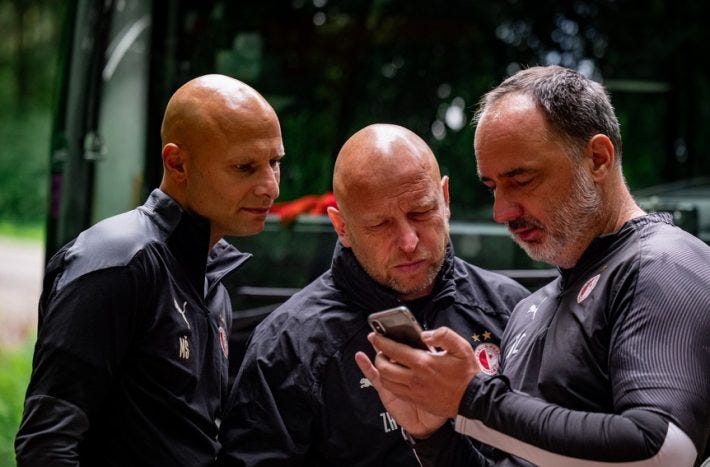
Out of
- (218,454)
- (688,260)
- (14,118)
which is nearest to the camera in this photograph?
Answer: (688,260)

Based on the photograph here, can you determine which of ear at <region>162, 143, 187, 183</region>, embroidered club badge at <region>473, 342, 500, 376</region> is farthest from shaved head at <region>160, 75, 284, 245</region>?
embroidered club badge at <region>473, 342, 500, 376</region>

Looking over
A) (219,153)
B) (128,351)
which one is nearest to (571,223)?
(219,153)

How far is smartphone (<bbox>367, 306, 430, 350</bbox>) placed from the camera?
1527 mm

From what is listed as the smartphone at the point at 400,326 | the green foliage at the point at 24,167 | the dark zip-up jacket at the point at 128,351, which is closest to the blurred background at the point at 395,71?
the dark zip-up jacket at the point at 128,351

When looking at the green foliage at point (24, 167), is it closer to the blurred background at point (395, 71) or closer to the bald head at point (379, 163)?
the blurred background at point (395, 71)

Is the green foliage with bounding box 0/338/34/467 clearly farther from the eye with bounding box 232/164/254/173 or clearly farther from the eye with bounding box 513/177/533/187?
the eye with bounding box 513/177/533/187

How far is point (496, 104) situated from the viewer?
1.81 m

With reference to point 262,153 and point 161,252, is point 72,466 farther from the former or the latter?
point 262,153

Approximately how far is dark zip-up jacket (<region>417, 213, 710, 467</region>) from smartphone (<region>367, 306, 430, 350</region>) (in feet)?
0.38

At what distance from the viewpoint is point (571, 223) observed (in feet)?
5.73

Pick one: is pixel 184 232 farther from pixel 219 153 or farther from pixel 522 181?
pixel 522 181

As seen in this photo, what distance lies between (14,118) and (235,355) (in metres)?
3.35

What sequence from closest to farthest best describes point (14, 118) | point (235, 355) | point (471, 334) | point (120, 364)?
1. point (120, 364)
2. point (471, 334)
3. point (235, 355)
4. point (14, 118)

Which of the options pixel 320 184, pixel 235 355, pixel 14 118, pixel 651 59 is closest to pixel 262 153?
pixel 235 355
